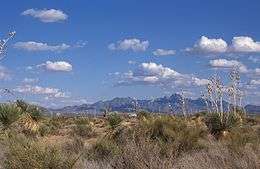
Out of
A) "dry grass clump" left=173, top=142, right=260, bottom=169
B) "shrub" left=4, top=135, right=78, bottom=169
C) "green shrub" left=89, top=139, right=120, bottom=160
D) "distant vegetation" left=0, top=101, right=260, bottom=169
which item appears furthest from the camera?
"green shrub" left=89, top=139, right=120, bottom=160

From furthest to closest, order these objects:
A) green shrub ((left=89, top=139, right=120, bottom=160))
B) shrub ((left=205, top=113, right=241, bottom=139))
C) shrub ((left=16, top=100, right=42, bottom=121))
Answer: shrub ((left=16, top=100, right=42, bottom=121)) → shrub ((left=205, top=113, right=241, bottom=139)) → green shrub ((left=89, top=139, right=120, bottom=160))

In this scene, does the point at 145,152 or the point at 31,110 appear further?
the point at 31,110

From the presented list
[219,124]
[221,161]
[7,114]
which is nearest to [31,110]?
[7,114]

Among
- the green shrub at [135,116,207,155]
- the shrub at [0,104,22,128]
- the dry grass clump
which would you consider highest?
the shrub at [0,104,22,128]

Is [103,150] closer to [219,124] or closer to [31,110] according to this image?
[219,124]

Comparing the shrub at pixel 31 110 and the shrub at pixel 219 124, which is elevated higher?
the shrub at pixel 31 110

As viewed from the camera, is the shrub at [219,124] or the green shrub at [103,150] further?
the shrub at [219,124]

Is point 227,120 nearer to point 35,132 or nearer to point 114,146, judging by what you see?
point 35,132

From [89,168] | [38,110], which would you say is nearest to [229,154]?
[89,168]

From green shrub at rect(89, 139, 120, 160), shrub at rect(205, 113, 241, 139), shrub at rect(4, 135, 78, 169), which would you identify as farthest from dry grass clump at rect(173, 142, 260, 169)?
shrub at rect(205, 113, 241, 139)

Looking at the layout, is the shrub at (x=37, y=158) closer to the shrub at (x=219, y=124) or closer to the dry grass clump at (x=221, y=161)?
the dry grass clump at (x=221, y=161)

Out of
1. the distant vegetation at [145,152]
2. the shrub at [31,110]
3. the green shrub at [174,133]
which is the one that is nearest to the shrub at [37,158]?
the distant vegetation at [145,152]

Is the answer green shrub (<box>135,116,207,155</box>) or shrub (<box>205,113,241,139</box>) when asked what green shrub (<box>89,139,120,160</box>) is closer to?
green shrub (<box>135,116,207,155</box>)

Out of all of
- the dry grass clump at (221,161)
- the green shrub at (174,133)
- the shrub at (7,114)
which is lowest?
the dry grass clump at (221,161)
